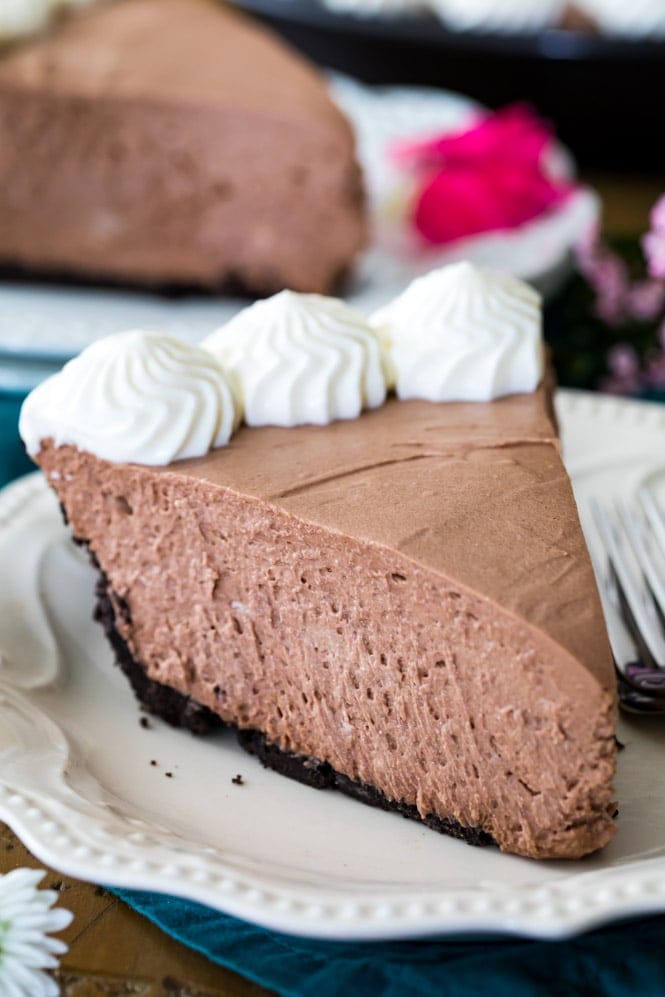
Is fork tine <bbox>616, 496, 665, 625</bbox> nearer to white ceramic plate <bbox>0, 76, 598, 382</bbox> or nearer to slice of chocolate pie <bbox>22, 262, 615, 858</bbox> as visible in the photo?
slice of chocolate pie <bbox>22, 262, 615, 858</bbox>

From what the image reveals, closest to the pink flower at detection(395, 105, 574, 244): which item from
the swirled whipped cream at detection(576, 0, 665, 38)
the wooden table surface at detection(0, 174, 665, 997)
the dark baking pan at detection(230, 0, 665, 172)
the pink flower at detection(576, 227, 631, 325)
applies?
the pink flower at detection(576, 227, 631, 325)

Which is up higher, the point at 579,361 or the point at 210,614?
the point at 210,614

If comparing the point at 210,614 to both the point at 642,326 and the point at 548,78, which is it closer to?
the point at 642,326

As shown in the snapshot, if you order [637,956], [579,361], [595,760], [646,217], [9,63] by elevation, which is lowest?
[646,217]

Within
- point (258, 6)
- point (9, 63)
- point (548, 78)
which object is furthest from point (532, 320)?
point (258, 6)

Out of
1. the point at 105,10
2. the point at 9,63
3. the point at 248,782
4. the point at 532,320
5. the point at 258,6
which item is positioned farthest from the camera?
the point at 258,6

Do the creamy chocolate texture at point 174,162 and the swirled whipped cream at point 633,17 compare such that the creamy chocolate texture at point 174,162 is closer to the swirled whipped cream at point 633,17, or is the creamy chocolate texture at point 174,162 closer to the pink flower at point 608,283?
the pink flower at point 608,283

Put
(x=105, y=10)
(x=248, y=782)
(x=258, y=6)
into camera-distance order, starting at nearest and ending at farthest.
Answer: (x=248, y=782), (x=105, y=10), (x=258, y=6)

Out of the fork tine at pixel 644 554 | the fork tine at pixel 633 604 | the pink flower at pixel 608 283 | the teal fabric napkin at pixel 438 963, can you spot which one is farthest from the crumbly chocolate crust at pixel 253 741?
the pink flower at pixel 608 283
